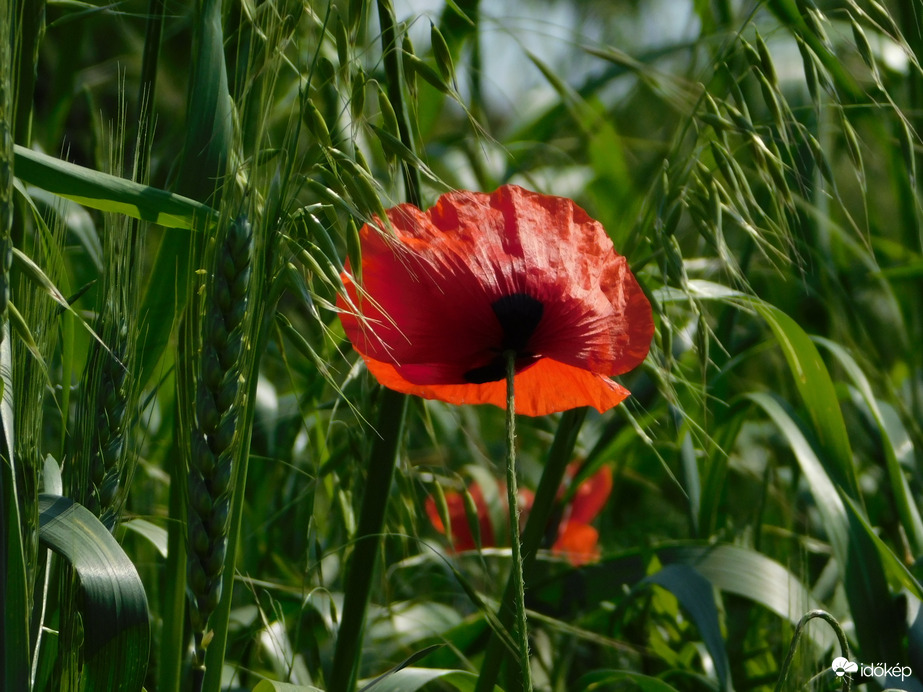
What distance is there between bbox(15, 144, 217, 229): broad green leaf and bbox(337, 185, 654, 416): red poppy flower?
0.10 meters

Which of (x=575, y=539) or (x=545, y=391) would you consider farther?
(x=575, y=539)

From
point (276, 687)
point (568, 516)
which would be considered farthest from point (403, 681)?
point (568, 516)

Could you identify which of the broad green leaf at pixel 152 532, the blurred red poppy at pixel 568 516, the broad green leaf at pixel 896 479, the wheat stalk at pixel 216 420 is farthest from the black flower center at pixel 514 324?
the blurred red poppy at pixel 568 516

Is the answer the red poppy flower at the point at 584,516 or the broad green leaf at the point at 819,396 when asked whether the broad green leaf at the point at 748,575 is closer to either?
the broad green leaf at the point at 819,396

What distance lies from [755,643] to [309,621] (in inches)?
16.8

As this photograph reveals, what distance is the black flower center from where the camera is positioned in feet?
1.73

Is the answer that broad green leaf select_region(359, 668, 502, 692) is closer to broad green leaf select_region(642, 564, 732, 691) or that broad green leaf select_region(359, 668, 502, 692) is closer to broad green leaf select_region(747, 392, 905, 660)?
broad green leaf select_region(642, 564, 732, 691)

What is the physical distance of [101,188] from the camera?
0.46 meters

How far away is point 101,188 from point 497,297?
0.21 m

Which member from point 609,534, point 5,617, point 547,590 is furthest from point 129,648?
point 609,534

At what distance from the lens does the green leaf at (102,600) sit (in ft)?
1.45

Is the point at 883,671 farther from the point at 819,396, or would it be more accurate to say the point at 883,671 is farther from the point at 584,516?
the point at 584,516

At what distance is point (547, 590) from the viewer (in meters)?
0.90

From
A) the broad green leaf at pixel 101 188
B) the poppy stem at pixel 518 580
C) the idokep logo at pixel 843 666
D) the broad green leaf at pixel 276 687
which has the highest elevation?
the broad green leaf at pixel 101 188
